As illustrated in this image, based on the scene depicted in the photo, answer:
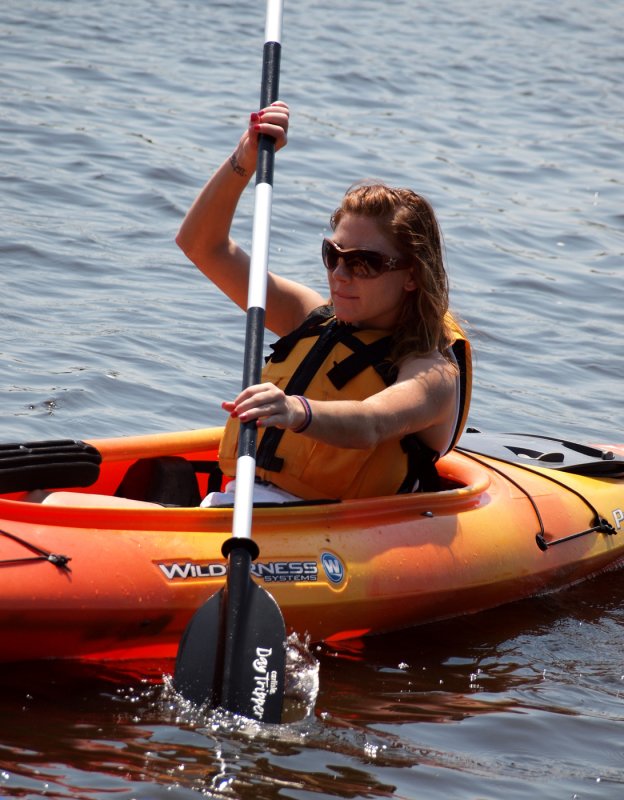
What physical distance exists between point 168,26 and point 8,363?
819cm

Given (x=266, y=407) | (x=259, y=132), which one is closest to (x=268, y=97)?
(x=259, y=132)

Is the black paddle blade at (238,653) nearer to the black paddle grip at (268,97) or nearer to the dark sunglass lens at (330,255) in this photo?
the dark sunglass lens at (330,255)

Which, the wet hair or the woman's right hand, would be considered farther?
the woman's right hand

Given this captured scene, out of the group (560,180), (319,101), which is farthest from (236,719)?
(319,101)

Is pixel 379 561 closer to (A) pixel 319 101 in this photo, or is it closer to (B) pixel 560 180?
(B) pixel 560 180

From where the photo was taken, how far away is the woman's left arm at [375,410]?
314 cm

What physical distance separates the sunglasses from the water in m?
1.10

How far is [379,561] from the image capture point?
379cm

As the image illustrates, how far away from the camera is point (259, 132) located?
3.72 m

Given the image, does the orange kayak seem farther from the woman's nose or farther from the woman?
the woman's nose

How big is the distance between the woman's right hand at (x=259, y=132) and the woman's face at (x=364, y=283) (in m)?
0.32

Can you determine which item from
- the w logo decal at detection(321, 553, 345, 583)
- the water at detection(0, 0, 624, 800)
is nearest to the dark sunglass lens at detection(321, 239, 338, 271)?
the w logo decal at detection(321, 553, 345, 583)

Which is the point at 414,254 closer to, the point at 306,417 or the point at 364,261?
the point at 364,261

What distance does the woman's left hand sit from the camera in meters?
3.11
